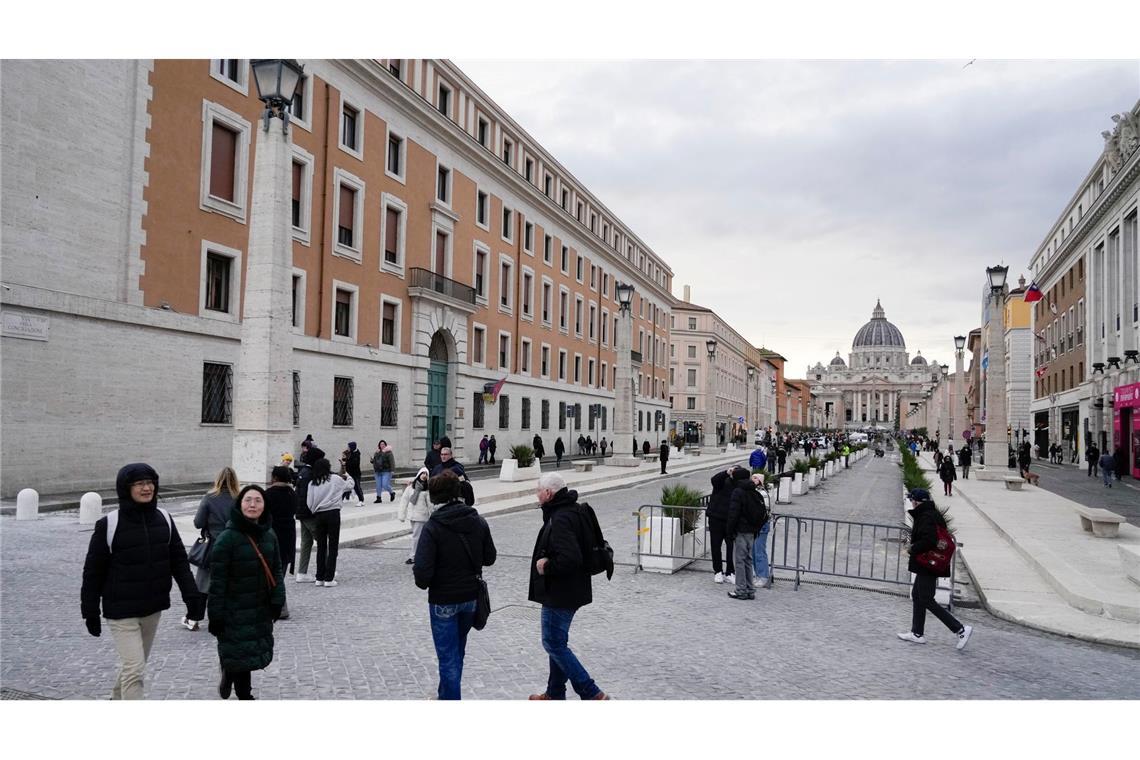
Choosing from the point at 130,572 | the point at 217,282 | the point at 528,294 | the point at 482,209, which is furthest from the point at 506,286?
the point at 130,572

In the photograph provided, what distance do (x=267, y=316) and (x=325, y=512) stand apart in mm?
3373

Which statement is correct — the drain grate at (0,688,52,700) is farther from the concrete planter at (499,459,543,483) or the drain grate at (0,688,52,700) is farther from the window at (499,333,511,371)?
the window at (499,333,511,371)

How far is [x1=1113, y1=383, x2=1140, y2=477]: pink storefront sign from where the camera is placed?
1198 inches

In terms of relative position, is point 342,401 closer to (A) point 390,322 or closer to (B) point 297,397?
(B) point 297,397

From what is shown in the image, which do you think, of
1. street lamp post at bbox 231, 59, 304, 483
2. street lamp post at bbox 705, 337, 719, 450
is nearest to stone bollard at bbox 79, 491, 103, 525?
street lamp post at bbox 231, 59, 304, 483

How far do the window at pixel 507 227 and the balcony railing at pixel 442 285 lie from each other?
20.9 feet

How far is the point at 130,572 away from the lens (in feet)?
15.9

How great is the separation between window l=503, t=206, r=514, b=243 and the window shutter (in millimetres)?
19495

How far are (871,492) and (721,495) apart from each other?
18.9 metres

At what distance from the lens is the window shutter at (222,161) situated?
74.1 ft

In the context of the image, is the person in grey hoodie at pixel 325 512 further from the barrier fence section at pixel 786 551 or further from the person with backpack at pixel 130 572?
the person with backpack at pixel 130 572

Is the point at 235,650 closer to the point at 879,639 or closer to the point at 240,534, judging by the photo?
the point at 240,534

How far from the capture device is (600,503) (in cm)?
2109

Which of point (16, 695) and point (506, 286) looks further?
point (506, 286)
